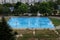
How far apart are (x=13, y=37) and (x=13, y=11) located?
13525 mm

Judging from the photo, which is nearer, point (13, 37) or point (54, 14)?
point (13, 37)

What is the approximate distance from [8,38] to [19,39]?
4.57 m

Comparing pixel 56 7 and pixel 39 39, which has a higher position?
pixel 39 39

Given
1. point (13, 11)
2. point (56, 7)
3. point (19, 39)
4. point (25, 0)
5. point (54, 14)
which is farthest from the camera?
point (25, 0)

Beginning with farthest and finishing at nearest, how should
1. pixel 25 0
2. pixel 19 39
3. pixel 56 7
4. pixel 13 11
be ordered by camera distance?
1. pixel 25 0
2. pixel 56 7
3. pixel 13 11
4. pixel 19 39

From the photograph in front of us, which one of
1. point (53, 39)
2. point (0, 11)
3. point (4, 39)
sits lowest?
point (53, 39)

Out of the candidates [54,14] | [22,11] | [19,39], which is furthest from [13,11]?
[19,39]

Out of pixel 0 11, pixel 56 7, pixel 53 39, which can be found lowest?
pixel 56 7

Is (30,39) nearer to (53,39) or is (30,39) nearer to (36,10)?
(53,39)

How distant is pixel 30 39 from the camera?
5.51 meters

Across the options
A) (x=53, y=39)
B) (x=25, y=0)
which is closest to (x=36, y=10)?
(x=25, y=0)

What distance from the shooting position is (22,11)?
1419 centimetres

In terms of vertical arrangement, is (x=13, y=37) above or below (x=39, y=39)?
above

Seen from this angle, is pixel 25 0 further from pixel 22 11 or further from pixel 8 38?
pixel 8 38
